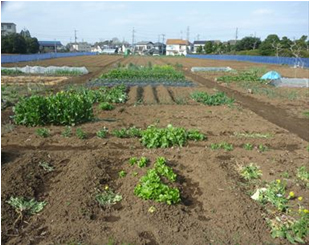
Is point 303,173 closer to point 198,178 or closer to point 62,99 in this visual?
point 198,178

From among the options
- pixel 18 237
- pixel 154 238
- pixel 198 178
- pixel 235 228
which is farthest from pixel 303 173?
pixel 18 237

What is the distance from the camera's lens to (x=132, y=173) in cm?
571

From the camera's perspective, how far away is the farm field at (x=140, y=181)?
4.20m

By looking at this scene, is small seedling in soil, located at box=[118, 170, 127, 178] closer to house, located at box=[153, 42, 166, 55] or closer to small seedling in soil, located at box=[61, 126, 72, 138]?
small seedling in soil, located at box=[61, 126, 72, 138]

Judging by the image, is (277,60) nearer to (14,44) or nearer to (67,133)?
(14,44)

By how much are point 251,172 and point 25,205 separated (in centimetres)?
386

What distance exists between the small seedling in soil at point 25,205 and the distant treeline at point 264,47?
42501mm

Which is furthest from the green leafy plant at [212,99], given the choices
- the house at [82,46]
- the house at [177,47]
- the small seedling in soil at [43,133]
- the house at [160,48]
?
the house at [82,46]

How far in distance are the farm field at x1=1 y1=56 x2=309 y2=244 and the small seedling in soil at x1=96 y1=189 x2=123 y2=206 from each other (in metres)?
0.05

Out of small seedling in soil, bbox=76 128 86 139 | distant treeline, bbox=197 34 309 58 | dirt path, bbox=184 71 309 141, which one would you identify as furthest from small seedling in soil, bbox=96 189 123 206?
distant treeline, bbox=197 34 309 58

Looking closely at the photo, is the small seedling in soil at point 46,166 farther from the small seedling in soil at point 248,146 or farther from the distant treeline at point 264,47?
the distant treeline at point 264,47

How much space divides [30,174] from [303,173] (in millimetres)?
4797

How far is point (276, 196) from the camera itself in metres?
5.20

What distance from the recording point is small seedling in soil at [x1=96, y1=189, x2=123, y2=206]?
4871 millimetres
